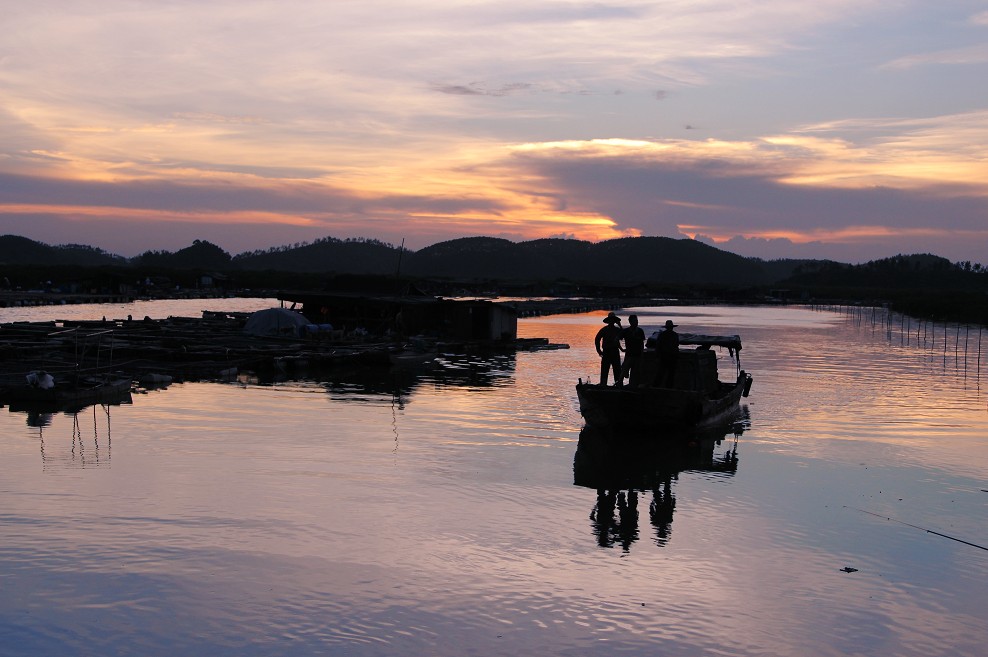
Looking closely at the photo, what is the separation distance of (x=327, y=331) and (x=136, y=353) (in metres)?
11.2

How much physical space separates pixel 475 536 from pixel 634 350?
10360mm

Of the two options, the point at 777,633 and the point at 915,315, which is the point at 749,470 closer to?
the point at 777,633

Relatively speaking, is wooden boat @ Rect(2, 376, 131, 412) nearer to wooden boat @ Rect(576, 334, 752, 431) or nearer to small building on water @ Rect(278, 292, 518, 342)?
wooden boat @ Rect(576, 334, 752, 431)

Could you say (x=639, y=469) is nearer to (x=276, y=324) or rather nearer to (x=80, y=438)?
(x=80, y=438)

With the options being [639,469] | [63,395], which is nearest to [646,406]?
[639,469]

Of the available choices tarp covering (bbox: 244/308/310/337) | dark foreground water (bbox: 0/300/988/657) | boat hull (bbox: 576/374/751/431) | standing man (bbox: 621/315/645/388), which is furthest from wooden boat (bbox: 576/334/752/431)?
tarp covering (bbox: 244/308/310/337)

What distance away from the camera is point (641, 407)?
877 inches

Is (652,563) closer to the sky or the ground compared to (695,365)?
closer to the ground

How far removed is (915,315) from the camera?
10925cm

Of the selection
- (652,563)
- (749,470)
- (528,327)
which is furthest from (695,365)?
(528,327)

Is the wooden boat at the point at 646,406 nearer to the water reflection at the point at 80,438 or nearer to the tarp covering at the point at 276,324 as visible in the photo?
the water reflection at the point at 80,438

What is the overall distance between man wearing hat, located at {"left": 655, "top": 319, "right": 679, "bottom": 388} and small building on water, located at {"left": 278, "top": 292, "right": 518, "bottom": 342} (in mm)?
28607

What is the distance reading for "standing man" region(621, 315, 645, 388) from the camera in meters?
22.6

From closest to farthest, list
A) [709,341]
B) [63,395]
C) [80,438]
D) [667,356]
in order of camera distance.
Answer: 1. [80,438]
2. [667,356]
3. [63,395]
4. [709,341]
